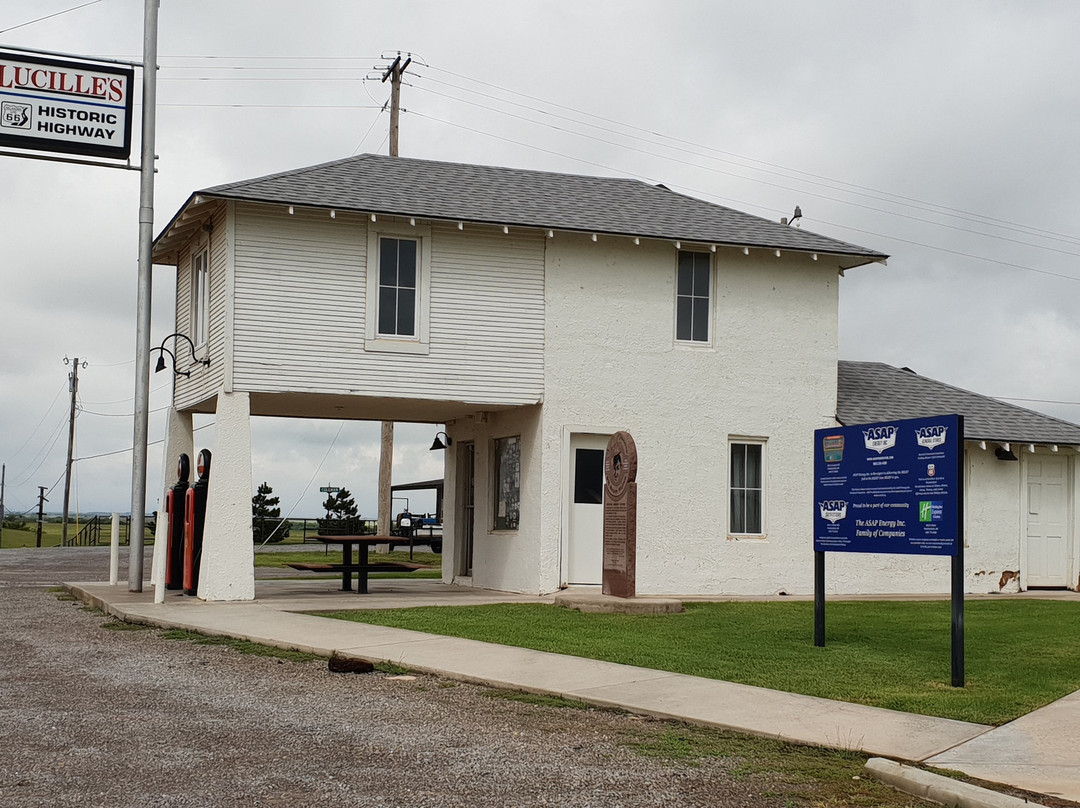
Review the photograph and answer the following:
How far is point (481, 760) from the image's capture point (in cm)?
636

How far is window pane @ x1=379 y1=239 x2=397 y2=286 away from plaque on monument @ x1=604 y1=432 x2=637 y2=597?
4.31 meters

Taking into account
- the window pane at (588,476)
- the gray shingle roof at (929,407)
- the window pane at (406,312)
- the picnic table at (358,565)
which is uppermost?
the window pane at (406,312)

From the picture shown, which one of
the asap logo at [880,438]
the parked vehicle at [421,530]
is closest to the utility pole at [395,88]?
the parked vehicle at [421,530]

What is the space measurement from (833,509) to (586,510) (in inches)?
295

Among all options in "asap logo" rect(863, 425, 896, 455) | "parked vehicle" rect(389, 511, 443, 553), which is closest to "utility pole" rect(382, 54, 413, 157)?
"parked vehicle" rect(389, 511, 443, 553)

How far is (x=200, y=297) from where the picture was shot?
18.1 m

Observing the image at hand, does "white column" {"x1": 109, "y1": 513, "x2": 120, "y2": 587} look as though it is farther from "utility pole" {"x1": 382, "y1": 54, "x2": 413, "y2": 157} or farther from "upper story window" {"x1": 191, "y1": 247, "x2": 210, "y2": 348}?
"utility pole" {"x1": 382, "y1": 54, "x2": 413, "y2": 157}

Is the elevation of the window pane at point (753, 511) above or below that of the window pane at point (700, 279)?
below

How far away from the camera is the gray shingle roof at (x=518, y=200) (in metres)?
16.7

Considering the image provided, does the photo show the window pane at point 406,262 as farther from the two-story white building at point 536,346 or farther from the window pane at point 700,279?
the window pane at point 700,279

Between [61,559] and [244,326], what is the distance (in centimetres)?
1792

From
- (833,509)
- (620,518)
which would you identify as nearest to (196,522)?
(620,518)

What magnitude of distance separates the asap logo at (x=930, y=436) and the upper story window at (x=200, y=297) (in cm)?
1096

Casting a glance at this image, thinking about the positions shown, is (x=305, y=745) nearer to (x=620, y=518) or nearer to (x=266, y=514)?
(x=620, y=518)
